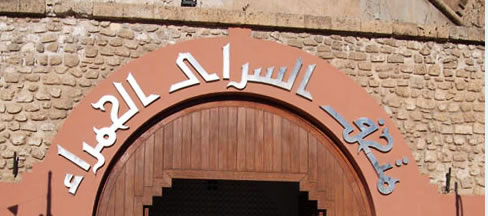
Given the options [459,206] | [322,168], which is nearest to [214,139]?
[322,168]

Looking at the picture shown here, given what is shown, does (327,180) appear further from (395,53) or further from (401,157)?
(395,53)

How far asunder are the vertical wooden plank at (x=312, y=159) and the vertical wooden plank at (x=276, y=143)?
1.14 feet

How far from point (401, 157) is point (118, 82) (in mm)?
3284

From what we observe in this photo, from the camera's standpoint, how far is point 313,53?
9.52 metres

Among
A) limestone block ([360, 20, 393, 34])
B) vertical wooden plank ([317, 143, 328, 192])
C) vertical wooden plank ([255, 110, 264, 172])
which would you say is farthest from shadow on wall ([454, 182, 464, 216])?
vertical wooden plank ([255, 110, 264, 172])

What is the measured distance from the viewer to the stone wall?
8891mm

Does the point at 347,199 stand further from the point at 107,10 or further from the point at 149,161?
the point at 107,10

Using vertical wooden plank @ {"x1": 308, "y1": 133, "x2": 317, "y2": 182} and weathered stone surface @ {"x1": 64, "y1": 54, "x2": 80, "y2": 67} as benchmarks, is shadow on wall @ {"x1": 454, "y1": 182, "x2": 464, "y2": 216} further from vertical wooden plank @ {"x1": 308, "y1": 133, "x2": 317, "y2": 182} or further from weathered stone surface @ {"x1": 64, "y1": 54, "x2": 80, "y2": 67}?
weathered stone surface @ {"x1": 64, "y1": 54, "x2": 80, "y2": 67}

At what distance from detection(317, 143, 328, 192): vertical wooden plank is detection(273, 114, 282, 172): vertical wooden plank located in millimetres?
452

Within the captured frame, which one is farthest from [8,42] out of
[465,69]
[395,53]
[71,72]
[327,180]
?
[465,69]

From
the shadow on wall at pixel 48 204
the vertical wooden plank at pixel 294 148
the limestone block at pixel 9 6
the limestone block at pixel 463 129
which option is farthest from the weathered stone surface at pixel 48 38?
the limestone block at pixel 463 129

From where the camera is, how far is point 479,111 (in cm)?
995

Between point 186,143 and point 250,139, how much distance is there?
72cm

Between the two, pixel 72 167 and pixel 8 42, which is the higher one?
pixel 8 42
